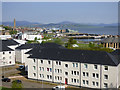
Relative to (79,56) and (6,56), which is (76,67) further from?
(6,56)

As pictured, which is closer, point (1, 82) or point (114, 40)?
point (1, 82)

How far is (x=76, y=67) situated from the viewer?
75.0ft

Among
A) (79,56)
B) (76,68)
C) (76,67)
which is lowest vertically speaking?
(76,68)

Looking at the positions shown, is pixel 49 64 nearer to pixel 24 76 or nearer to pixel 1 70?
pixel 24 76

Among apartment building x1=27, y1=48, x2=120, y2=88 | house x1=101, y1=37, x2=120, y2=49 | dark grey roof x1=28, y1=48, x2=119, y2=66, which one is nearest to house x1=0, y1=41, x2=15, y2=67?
apartment building x1=27, y1=48, x2=120, y2=88

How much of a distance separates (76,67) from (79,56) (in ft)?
4.73

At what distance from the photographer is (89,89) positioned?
71.6ft

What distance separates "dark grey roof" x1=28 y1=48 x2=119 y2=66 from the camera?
70.6 ft

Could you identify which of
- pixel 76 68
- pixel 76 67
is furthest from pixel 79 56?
pixel 76 68

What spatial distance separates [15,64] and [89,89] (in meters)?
18.9

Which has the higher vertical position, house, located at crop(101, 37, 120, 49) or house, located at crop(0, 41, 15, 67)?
house, located at crop(101, 37, 120, 49)

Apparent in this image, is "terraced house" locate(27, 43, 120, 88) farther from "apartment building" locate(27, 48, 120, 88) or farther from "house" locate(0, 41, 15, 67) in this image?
"house" locate(0, 41, 15, 67)

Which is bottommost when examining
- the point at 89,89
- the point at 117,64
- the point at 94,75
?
the point at 89,89

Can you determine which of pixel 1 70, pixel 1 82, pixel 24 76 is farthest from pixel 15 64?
pixel 1 82
